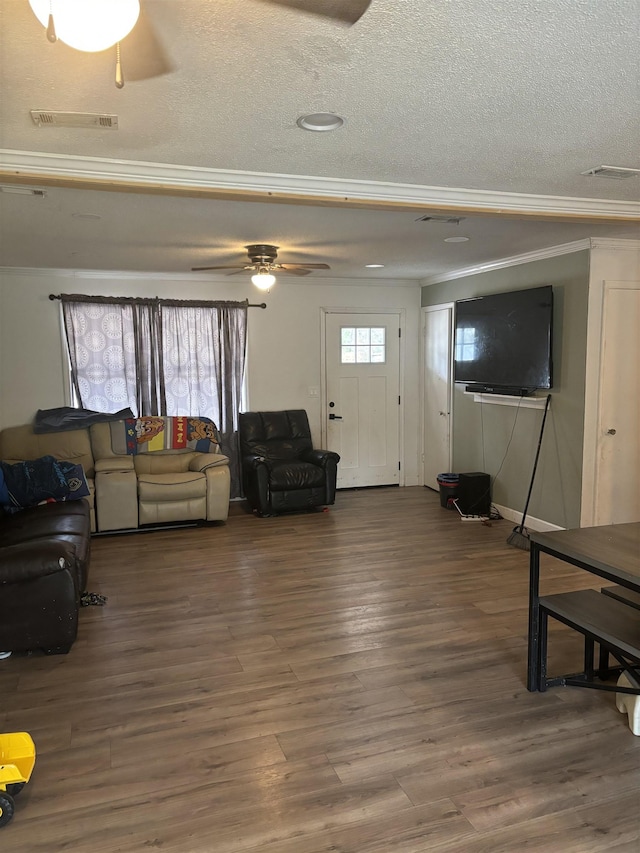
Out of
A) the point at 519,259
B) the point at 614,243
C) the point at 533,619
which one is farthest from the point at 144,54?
the point at 519,259

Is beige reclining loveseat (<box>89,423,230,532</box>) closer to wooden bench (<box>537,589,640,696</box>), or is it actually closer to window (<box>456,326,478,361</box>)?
window (<box>456,326,478,361</box>)

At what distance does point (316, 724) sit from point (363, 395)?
5.05 meters

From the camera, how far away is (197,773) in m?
2.39

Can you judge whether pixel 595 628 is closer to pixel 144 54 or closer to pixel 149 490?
pixel 144 54

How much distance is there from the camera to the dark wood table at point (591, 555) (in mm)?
2350

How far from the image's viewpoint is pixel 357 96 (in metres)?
2.23

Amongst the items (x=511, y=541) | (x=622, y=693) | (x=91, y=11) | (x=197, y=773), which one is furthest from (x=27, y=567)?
(x=511, y=541)

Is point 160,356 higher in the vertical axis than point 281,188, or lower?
lower

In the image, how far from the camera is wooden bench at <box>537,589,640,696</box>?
2459mm

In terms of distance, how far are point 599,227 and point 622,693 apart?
3.07 m

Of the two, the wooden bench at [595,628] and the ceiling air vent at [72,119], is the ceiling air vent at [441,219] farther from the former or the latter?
the wooden bench at [595,628]

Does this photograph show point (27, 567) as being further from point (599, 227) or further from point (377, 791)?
point (599, 227)

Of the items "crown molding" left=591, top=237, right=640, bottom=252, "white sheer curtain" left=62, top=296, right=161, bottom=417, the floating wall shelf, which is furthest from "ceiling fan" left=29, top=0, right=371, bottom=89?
"white sheer curtain" left=62, top=296, right=161, bottom=417

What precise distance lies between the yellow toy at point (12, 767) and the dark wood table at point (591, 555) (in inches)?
83.1
